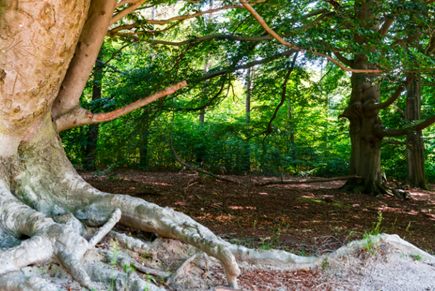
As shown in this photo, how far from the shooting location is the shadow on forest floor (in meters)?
4.45

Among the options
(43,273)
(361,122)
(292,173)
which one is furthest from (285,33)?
(292,173)

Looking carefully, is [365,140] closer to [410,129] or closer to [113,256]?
[410,129]

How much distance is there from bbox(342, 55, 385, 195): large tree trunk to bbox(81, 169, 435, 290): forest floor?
0.55m

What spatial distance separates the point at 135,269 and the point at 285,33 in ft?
12.5

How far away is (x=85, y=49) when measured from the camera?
377cm

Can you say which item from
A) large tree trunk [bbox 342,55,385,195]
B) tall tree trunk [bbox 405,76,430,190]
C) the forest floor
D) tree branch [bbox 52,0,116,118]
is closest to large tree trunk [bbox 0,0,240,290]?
tree branch [bbox 52,0,116,118]

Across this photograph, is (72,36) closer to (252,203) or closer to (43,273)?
(43,273)

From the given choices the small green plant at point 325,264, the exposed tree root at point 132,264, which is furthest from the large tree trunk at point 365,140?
the exposed tree root at point 132,264

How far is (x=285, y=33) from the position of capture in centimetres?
486

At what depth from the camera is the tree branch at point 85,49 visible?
12.2 feet

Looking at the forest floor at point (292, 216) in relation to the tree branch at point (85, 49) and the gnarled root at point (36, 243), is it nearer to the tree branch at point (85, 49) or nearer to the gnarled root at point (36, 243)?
the gnarled root at point (36, 243)

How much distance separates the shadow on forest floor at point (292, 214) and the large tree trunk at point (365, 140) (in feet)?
1.89

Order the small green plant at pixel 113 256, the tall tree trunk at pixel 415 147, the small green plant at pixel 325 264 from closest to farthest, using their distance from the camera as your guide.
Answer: the small green plant at pixel 113 256, the small green plant at pixel 325 264, the tall tree trunk at pixel 415 147

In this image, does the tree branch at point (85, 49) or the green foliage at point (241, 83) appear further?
the green foliage at point (241, 83)
